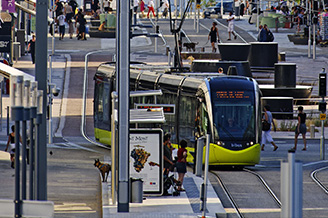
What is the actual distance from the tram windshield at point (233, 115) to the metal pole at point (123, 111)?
683 cm

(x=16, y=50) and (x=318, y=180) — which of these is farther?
(x=16, y=50)

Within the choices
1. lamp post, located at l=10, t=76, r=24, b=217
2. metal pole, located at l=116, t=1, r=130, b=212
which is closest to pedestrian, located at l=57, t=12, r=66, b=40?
metal pole, located at l=116, t=1, r=130, b=212

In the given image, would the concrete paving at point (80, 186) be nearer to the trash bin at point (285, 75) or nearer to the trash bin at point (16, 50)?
the trash bin at point (16, 50)

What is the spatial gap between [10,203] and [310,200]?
12402mm

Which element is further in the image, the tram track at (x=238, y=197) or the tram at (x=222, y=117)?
the tram at (x=222, y=117)

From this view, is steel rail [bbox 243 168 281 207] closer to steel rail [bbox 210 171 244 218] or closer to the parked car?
steel rail [bbox 210 171 244 218]

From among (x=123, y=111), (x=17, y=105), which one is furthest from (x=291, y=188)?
(x=123, y=111)

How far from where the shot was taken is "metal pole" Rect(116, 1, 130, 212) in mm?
21109

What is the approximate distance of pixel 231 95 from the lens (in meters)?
27.8

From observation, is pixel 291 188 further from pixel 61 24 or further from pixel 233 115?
pixel 61 24

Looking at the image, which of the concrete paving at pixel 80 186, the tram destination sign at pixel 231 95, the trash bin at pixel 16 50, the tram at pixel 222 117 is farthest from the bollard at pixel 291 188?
the trash bin at pixel 16 50

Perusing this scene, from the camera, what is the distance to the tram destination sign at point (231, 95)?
27.8 metres

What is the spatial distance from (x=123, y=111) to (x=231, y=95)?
23.8 feet

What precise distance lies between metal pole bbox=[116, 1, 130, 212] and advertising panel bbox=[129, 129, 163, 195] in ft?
5.23
